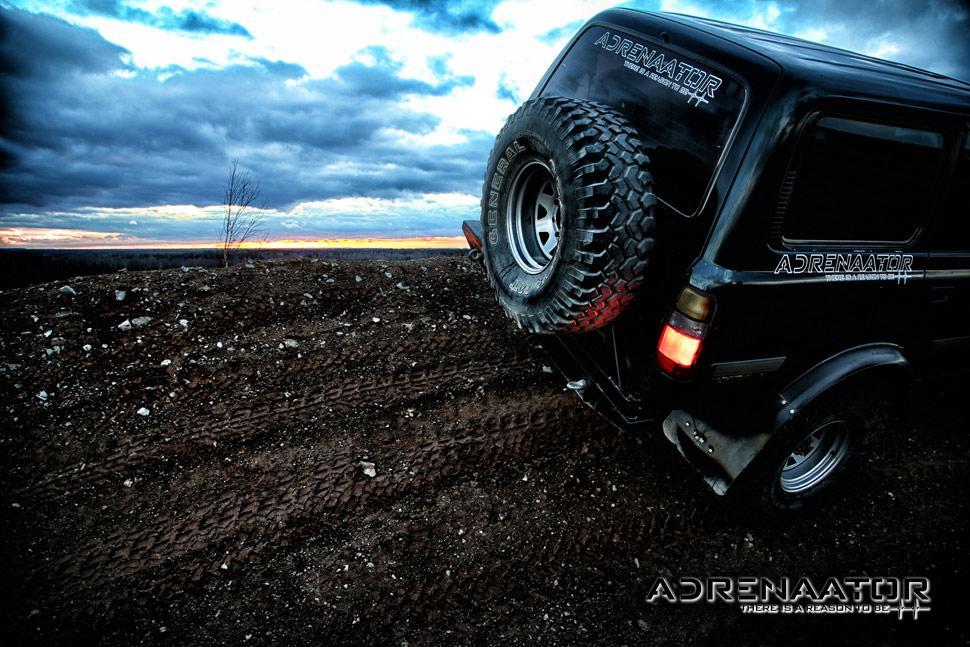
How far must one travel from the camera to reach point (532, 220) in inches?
107

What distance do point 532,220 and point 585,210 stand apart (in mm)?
736

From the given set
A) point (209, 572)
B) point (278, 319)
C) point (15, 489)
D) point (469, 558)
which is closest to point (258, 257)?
point (278, 319)

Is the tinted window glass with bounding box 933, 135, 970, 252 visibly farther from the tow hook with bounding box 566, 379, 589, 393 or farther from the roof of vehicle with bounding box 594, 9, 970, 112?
the tow hook with bounding box 566, 379, 589, 393

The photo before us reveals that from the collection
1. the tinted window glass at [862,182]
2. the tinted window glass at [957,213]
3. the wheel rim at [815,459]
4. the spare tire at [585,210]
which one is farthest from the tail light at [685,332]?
the tinted window glass at [957,213]

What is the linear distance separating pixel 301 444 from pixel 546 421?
1610mm

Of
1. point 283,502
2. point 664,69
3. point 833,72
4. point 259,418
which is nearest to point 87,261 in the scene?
point 259,418

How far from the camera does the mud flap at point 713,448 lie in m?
2.28

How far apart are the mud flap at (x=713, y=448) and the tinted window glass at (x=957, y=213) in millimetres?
1475

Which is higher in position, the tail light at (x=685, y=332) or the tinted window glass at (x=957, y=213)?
the tinted window glass at (x=957, y=213)

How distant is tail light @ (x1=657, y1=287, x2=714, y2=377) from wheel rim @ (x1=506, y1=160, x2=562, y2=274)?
803 mm

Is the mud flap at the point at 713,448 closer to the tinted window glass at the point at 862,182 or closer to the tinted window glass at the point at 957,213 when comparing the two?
the tinted window glass at the point at 862,182

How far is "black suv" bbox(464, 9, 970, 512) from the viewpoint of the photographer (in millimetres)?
1932

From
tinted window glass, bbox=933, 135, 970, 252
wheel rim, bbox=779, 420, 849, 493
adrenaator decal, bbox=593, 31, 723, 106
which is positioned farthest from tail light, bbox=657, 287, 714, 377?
tinted window glass, bbox=933, 135, 970, 252

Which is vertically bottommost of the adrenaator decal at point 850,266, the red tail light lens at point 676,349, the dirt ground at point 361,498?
the dirt ground at point 361,498
